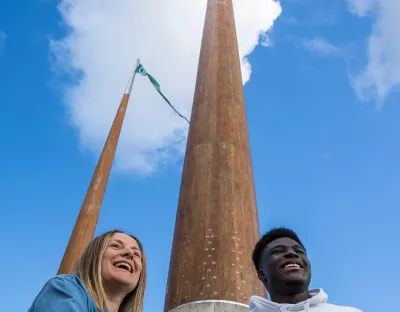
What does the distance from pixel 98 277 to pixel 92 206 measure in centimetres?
593

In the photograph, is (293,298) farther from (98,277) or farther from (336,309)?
(98,277)

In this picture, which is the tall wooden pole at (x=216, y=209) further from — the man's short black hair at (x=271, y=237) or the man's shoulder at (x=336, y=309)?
the man's shoulder at (x=336, y=309)

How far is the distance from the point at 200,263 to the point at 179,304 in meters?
0.33

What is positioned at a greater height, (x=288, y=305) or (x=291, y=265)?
(x=291, y=265)

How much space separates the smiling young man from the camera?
2.40 meters

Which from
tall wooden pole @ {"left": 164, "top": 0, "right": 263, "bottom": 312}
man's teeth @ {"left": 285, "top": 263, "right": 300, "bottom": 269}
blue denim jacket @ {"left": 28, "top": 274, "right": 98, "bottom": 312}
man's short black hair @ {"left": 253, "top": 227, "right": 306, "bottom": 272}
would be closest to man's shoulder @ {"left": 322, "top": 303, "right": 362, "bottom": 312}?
man's teeth @ {"left": 285, "top": 263, "right": 300, "bottom": 269}

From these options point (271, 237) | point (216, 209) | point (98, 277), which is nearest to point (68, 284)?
point (98, 277)

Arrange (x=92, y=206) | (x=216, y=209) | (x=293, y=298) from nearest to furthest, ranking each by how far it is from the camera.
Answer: (x=293, y=298) < (x=216, y=209) < (x=92, y=206)

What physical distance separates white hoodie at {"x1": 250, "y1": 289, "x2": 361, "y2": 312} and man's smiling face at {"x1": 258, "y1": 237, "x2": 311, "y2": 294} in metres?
0.10

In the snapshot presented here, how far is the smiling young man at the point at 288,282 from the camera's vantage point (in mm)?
2400

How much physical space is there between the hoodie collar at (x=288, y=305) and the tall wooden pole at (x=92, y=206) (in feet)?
16.0

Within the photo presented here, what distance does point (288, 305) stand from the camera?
2355mm

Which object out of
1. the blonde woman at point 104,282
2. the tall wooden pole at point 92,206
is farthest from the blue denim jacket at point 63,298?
the tall wooden pole at point 92,206

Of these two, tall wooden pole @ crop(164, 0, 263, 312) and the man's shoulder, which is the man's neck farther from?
tall wooden pole @ crop(164, 0, 263, 312)
